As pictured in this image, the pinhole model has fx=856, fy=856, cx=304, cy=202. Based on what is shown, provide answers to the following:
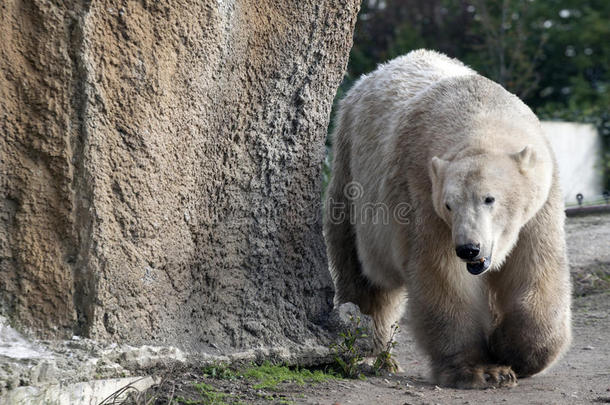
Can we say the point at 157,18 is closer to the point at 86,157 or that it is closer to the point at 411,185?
the point at 86,157

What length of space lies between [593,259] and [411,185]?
130 inches

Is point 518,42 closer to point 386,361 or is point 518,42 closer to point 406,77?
point 406,77

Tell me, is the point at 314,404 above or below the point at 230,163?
below

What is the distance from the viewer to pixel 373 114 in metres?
5.34

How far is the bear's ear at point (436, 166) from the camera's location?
4.07m

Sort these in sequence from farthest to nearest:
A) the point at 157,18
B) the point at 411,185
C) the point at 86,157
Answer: the point at 411,185, the point at 157,18, the point at 86,157

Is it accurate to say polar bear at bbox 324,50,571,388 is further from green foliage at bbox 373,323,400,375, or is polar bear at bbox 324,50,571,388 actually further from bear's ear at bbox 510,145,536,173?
green foliage at bbox 373,323,400,375

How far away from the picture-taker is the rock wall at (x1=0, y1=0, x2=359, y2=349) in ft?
10.4

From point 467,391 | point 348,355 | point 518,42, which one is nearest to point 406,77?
point 348,355

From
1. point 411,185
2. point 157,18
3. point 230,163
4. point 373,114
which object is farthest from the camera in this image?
point 373,114

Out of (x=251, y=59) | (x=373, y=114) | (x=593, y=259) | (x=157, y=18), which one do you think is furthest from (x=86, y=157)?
(x=593, y=259)

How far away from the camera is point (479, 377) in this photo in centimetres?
421

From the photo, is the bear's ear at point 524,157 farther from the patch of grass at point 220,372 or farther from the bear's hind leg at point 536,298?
the patch of grass at point 220,372

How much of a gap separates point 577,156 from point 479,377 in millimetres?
9925
